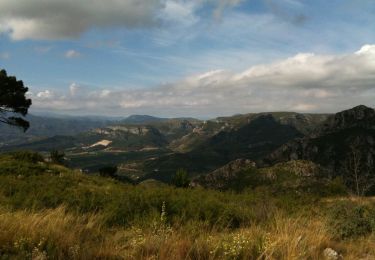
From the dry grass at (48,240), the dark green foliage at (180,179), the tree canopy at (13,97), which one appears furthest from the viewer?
the tree canopy at (13,97)

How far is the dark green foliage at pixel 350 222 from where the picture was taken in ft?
27.3

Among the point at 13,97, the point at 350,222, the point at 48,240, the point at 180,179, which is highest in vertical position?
the point at 13,97

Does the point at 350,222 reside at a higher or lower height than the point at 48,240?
lower

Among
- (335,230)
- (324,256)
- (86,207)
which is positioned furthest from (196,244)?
(86,207)

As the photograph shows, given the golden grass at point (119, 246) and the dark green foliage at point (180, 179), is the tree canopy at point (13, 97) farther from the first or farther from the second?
the golden grass at point (119, 246)

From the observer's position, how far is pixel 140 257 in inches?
202

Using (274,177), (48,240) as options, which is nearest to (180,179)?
(48,240)

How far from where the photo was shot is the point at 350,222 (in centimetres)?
854

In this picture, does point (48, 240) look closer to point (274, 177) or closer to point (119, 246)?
point (119, 246)

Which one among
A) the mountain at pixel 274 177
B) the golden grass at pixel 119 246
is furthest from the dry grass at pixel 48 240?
the mountain at pixel 274 177

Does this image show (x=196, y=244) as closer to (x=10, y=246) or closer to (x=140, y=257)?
(x=140, y=257)

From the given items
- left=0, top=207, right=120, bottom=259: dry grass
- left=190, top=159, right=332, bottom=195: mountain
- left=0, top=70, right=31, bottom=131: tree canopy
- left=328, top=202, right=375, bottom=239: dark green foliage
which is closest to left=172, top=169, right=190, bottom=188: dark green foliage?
left=0, top=70, right=31, bottom=131: tree canopy

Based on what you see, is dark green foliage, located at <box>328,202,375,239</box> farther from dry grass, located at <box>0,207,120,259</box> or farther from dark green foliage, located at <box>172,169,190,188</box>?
dark green foliage, located at <box>172,169,190,188</box>

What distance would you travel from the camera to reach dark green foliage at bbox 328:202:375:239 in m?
8.33
